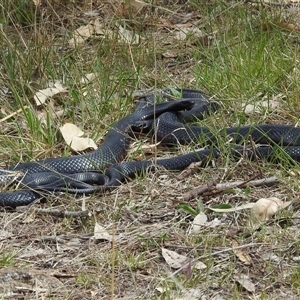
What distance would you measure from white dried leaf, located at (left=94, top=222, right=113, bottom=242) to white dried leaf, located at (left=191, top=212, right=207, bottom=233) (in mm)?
412

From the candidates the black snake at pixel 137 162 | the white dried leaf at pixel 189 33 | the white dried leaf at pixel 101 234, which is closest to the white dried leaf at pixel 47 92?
the black snake at pixel 137 162

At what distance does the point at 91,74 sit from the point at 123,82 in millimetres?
246

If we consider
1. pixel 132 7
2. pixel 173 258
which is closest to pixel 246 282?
pixel 173 258

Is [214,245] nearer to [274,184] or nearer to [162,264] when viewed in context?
[162,264]

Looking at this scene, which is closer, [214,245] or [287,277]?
[287,277]

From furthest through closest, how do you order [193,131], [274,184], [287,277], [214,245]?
[193,131]
[274,184]
[214,245]
[287,277]

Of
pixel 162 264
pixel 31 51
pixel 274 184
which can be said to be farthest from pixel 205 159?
pixel 31 51

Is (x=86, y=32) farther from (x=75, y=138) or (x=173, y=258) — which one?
(x=173, y=258)

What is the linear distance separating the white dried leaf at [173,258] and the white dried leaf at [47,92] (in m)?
2.14

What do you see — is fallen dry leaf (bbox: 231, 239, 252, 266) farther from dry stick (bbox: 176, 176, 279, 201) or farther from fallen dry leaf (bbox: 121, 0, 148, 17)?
fallen dry leaf (bbox: 121, 0, 148, 17)

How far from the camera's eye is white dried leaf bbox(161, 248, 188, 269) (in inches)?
149

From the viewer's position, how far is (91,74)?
6.08 m

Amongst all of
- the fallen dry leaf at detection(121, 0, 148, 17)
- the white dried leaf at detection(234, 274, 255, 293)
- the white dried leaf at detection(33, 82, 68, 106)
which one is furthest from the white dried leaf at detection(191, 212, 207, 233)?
the fallen dry leaf at detection(121, 0, 148, 17)

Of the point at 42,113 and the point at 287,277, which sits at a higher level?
the point at 287,277
